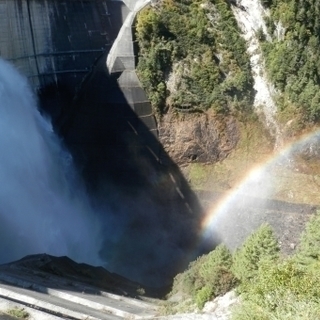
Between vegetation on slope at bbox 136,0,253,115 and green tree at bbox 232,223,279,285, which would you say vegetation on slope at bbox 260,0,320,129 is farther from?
green tree at bbox 232,223,279,285

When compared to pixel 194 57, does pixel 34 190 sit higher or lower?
lower

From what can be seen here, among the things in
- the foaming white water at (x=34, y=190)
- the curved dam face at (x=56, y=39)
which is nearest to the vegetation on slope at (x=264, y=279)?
the foaming white water at (x=34, y=190)

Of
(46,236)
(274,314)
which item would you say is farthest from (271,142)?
(274,314)

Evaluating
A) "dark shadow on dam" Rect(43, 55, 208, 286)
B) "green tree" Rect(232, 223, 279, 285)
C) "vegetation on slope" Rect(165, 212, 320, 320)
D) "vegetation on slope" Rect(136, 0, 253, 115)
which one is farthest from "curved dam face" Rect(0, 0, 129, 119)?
"green tree" Rect(232, 223, 279, 285)

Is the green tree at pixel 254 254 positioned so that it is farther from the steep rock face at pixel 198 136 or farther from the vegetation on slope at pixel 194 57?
the vegetation on slope at pixel 194 57

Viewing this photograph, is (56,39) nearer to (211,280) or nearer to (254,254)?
(254,254)

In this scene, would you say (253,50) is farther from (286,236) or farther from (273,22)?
(286,236)

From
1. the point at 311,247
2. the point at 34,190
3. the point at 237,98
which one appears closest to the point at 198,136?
the point at 237,98

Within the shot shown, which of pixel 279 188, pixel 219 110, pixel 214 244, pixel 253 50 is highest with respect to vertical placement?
pixel 253 50
